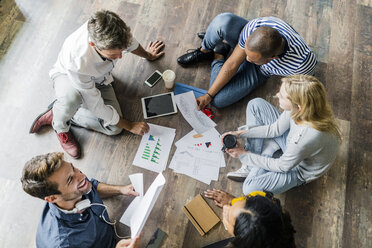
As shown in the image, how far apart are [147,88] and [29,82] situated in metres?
0.98

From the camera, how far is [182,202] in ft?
6.34

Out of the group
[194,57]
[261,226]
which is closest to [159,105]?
[194,57]

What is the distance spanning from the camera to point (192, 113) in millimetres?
2137

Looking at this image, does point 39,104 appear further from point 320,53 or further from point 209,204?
point 320,53

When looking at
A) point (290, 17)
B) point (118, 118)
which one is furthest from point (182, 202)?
point (290, 17)

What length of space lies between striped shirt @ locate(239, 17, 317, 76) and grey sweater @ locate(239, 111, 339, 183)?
36 cm

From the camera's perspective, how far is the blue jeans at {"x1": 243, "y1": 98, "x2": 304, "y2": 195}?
68.1 inches

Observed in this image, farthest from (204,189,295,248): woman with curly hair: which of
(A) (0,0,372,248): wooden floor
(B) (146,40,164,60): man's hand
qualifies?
(B) (146,40,164,60): man's hand

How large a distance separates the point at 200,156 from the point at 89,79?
945mm

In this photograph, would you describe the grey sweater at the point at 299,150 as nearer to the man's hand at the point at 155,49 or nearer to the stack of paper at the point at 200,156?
the stack of paper at the point at 200,156

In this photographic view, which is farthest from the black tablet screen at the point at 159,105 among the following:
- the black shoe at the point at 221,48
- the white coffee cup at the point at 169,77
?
the black shoe at the point at 221,48

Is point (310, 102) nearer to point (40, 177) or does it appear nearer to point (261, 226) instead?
point (261, 226)

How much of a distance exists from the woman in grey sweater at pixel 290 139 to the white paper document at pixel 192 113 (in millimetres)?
318

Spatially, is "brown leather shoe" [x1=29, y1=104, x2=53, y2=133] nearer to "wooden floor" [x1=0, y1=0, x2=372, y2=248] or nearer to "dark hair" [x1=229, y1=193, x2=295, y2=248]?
"wooden floor" [x1=0, y1=0, x2=372, y2=248]
